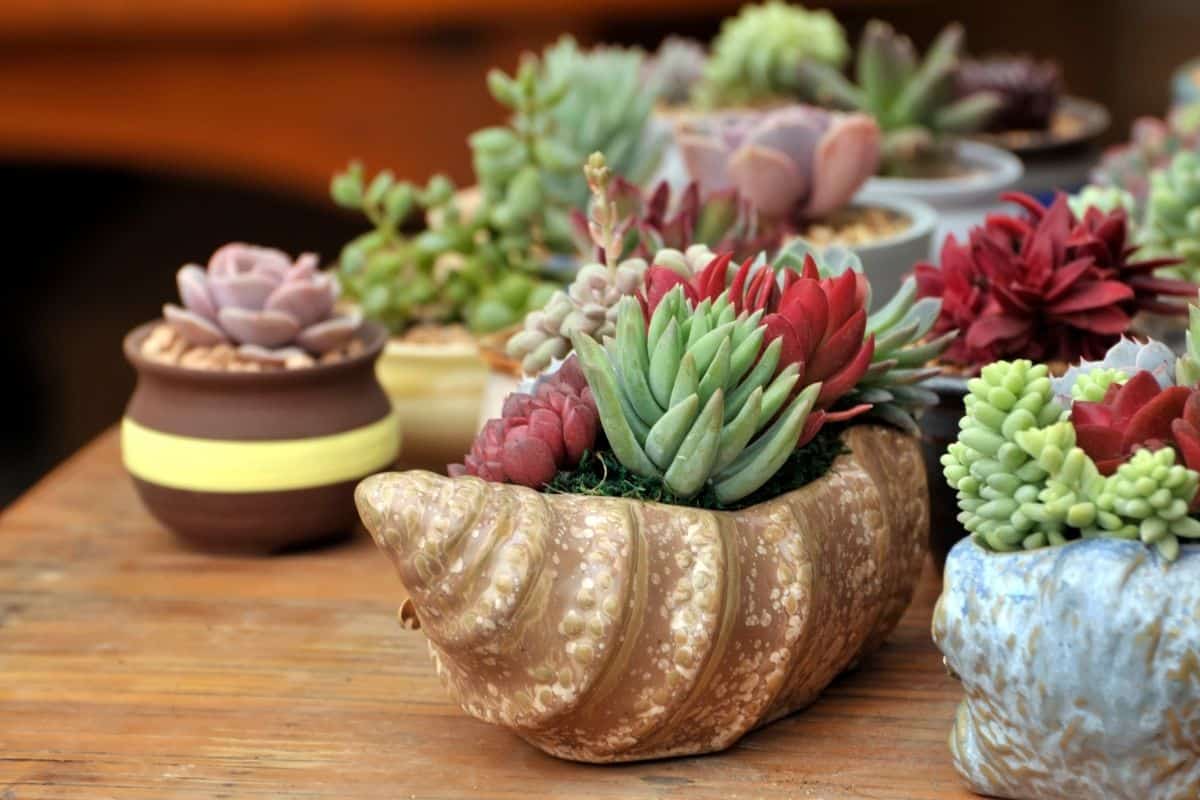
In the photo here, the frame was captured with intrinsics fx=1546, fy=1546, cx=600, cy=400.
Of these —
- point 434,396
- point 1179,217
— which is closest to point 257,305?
point 434,396

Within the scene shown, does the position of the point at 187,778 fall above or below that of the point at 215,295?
below

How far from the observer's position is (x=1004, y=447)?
0.65m

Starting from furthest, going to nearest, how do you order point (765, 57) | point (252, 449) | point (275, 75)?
point (275, 75) < point (765, 57) < point (252, 449)

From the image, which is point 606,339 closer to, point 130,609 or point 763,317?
point 763,317

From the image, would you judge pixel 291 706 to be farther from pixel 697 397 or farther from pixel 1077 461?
pixel 1077 461

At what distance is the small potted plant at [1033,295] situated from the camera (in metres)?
0.89

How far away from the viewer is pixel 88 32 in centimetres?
202

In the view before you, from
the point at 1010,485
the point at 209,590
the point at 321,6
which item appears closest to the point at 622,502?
the point at 1010,485

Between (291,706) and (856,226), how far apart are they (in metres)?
0.59

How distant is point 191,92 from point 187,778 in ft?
5.00

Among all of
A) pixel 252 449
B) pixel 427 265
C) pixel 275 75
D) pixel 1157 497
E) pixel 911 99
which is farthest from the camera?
pixel 275 75

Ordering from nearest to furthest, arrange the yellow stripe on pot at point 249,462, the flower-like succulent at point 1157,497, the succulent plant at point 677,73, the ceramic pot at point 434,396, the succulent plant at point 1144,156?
the flower-like succulent at point 1157,497 → the yellow stripe on pot at point 249,462 → the ceramic pot at point 434,396 → the succulent plant at point 1144,156 → the succulent plant at point 677,73

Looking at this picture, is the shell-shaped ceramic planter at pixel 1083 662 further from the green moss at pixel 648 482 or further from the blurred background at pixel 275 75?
the blurred background at pixel 275 75

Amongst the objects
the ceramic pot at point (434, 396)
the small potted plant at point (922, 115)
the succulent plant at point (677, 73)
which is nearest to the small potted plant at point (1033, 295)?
the ceramic pot at point (434, 396)
